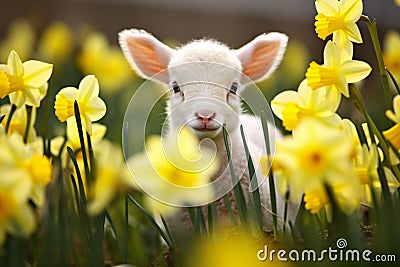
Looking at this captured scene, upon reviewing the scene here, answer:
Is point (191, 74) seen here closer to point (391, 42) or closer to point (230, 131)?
point (230, 131)

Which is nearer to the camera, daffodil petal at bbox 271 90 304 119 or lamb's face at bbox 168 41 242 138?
daffodil petal at bbox 271 90 304 119

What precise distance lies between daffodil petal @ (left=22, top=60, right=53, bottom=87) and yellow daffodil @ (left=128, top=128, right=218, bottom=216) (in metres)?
0.17

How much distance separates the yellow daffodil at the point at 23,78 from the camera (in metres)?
1.07

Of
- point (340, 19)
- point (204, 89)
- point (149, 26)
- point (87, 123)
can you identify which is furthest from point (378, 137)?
point (149, 26)

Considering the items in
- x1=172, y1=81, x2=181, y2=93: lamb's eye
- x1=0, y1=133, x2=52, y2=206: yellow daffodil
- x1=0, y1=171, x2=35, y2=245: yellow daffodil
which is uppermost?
x1=172, y1=81, x2=181, y2=93: lamb's eye

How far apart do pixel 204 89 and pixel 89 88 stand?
0.17m

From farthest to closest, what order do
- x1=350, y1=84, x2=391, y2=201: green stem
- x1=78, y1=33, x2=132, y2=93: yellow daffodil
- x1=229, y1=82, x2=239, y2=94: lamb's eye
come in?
x1=78, y1=33, x2=132, y2=93: yellow daffodil, x1=229, y1=82, x2=239, y2=94: lamb's eye, x1=350, y1=84, x2=391, y2=201: green stem

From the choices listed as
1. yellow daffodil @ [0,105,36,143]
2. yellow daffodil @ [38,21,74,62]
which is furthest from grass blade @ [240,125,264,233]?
yellow daffodil @ [38,21,74,62]

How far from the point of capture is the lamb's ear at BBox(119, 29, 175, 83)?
124 centimetres

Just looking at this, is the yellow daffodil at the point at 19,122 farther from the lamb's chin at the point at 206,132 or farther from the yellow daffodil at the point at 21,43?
the yellow daffodil at the point at 21,43

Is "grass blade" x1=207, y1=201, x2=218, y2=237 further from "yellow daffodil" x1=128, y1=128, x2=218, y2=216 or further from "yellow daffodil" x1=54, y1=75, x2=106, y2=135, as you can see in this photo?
"yellow daffodil" x1=54, y1=75, x2=106, y2=135

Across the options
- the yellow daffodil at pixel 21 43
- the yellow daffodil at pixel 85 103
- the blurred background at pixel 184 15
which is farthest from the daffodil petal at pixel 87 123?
the blurred background at pixel 184 15

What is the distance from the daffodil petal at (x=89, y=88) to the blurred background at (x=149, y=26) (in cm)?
166

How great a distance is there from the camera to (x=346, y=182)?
838 mm
